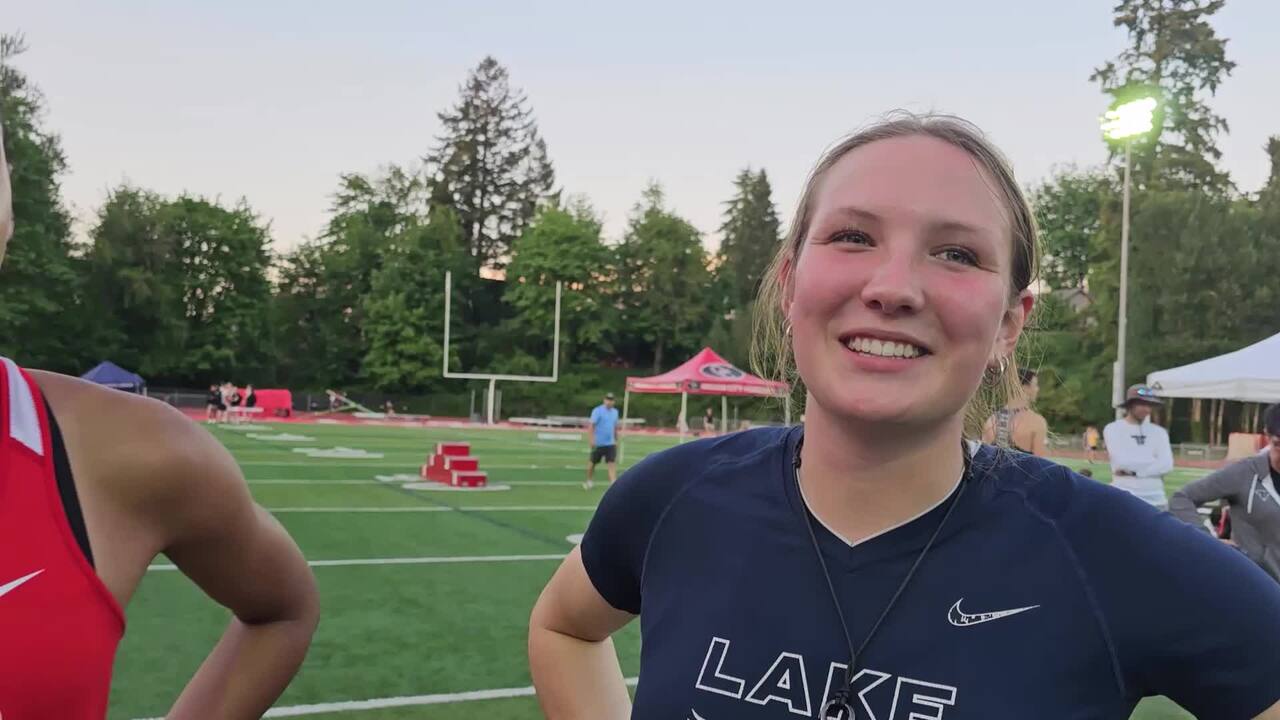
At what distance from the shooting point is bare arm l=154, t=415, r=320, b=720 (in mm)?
1422

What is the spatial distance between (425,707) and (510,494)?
31.5 ft

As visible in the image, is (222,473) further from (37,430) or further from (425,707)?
(425,707)

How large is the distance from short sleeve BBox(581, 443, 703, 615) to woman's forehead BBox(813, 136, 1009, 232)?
59 cm

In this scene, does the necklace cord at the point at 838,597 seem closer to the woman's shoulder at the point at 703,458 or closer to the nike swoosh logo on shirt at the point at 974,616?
the nike swoosh logo on shirt at the point at 974,616

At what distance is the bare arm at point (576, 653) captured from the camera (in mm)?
1954

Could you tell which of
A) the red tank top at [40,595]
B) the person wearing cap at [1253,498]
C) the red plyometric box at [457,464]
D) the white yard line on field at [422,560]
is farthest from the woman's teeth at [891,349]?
the red plyometric box at [457,464]

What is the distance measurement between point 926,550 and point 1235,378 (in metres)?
11.0

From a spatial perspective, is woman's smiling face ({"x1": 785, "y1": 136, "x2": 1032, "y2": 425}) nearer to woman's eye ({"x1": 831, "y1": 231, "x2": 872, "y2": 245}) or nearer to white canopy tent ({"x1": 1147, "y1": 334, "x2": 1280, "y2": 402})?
woman's eye ({"x1": 831, "y1": 231, "x2": 872, "y2": 245})

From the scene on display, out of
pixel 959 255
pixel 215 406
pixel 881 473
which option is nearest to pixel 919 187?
pixel 959 255

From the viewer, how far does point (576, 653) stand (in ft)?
6.55

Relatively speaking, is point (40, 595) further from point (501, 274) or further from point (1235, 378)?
point (501, 274)

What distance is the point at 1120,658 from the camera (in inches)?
53.2

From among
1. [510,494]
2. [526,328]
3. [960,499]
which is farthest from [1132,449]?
[526,328]

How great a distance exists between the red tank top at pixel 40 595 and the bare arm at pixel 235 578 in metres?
0.17
